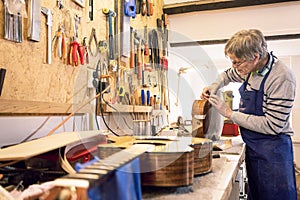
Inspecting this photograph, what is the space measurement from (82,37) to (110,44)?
0.38 meters

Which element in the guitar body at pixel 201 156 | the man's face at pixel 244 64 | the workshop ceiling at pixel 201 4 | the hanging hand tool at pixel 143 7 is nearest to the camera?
the guitar body at pixel 201 156

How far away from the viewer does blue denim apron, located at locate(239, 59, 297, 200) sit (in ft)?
4.91

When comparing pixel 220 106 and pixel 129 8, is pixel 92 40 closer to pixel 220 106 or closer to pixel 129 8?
pixel 129 8

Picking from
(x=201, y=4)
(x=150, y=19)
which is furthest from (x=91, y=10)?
(x=201, y=4)

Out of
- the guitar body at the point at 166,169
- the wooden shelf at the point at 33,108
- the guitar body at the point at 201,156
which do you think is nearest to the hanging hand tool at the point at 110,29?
→ the wooden shelf at the point at 33,108

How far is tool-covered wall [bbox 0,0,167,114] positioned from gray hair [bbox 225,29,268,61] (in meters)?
0.85

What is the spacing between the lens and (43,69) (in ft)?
4.52

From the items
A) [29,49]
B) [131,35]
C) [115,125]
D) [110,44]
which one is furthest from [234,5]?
[29,49]

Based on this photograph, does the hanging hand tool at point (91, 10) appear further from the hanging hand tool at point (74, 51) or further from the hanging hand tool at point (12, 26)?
the hanging hand tool at point (12, 26)

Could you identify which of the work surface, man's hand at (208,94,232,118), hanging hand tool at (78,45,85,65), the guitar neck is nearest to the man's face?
man's hand at (208,94,232,118)

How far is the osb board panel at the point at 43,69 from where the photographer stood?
1.17m

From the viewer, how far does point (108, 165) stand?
436 mm

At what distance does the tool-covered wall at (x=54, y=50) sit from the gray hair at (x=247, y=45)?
0.85 metres

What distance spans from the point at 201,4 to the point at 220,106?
2.10 meters
